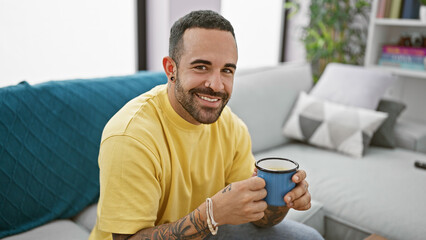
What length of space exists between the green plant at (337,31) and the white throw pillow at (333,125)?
1131mm

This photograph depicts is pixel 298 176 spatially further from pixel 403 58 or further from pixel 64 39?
pixel 403 58

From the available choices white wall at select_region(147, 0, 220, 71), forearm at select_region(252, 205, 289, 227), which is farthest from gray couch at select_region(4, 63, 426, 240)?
white wall at select_region(147, 0, 220, 71)

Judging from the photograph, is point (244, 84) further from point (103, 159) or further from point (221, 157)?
point (103, 159)

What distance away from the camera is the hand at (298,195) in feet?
2.95

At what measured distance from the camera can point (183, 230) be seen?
0.94 m

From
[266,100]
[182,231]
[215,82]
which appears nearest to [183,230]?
[182,231]

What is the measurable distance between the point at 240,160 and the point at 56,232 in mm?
696

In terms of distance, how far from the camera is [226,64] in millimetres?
1033

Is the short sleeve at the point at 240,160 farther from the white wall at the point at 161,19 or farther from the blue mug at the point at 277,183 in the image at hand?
the white wall at the point at 161,19

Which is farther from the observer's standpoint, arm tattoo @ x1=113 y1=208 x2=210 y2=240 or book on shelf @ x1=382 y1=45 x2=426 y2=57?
book on shelf @ x1=382 y1=45 x2=426 y2=57

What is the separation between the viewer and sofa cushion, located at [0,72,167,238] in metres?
1.27

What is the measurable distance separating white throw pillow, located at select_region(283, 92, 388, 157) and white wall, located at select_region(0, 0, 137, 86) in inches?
45.5

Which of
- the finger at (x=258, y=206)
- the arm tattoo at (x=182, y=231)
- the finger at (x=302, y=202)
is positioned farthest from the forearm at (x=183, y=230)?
the finger at (x=302, y=202)

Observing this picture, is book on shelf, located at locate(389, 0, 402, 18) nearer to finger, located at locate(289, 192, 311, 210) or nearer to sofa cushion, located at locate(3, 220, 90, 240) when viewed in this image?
finger, located at locate(289, 192, 311, 210)
